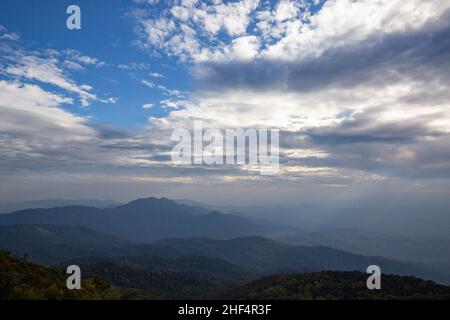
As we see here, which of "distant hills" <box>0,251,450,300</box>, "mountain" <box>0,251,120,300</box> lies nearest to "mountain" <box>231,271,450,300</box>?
"distant hills" <box>0,251,450,300</box>

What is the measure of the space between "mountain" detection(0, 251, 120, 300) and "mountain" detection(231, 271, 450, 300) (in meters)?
71.4

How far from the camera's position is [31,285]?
201 feet

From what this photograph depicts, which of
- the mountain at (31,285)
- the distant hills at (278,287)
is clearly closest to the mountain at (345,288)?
the distant hills at (278,287)

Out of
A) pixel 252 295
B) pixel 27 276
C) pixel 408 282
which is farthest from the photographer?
pixel 252 295

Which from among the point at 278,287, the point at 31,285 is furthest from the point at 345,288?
the point at 31,285

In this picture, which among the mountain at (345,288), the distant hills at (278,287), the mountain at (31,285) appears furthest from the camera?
the mountain at (345,288)

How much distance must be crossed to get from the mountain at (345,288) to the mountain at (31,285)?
7141 centimetres

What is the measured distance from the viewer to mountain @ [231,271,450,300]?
94750mm

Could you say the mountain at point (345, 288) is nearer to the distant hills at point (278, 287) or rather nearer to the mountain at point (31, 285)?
the distant hills at point (278, 287)

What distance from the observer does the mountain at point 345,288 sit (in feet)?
311
